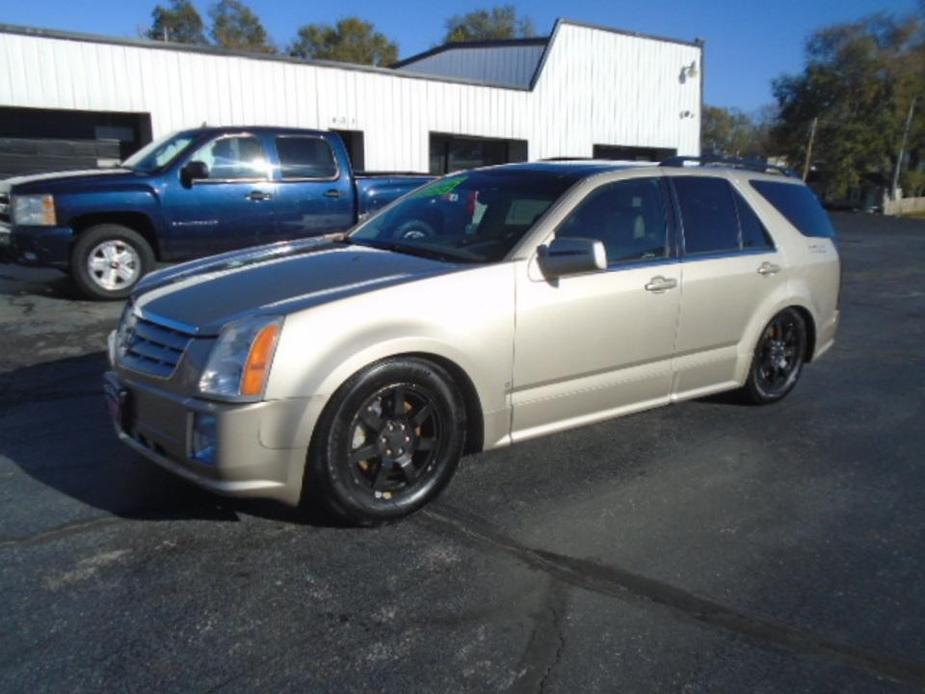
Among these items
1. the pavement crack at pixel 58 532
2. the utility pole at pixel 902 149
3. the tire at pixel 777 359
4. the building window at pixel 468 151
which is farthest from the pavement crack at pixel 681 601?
the utility pole at pixel 902 149

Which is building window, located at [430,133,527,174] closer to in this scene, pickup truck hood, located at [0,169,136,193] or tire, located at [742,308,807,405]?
pickup truck hood, located at [0,169,136,193]

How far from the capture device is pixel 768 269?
4.84 meters

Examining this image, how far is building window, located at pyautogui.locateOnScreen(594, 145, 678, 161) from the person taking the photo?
78.6ft

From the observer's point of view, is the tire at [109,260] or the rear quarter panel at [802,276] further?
the tire at [109,260]

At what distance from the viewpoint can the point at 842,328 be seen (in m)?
8.48

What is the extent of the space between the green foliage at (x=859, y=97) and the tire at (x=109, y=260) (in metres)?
54.5

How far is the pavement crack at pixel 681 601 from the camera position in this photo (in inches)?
99.3

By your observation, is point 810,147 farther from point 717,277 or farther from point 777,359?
point 717,277

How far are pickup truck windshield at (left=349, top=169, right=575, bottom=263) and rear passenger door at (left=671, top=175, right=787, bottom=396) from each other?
92cm

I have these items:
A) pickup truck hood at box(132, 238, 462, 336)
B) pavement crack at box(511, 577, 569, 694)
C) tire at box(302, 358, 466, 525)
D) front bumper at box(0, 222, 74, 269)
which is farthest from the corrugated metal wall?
pavement crack at box(511, 577, 569, 694)

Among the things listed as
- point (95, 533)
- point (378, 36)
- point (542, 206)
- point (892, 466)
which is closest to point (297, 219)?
point (542, 206)

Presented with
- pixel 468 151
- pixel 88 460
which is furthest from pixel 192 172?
pixel 468 151

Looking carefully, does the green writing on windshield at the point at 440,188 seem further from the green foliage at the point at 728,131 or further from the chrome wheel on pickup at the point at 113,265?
the green foliage at the point at 728,131

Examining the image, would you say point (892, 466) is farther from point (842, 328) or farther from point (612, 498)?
point (842, 328)
